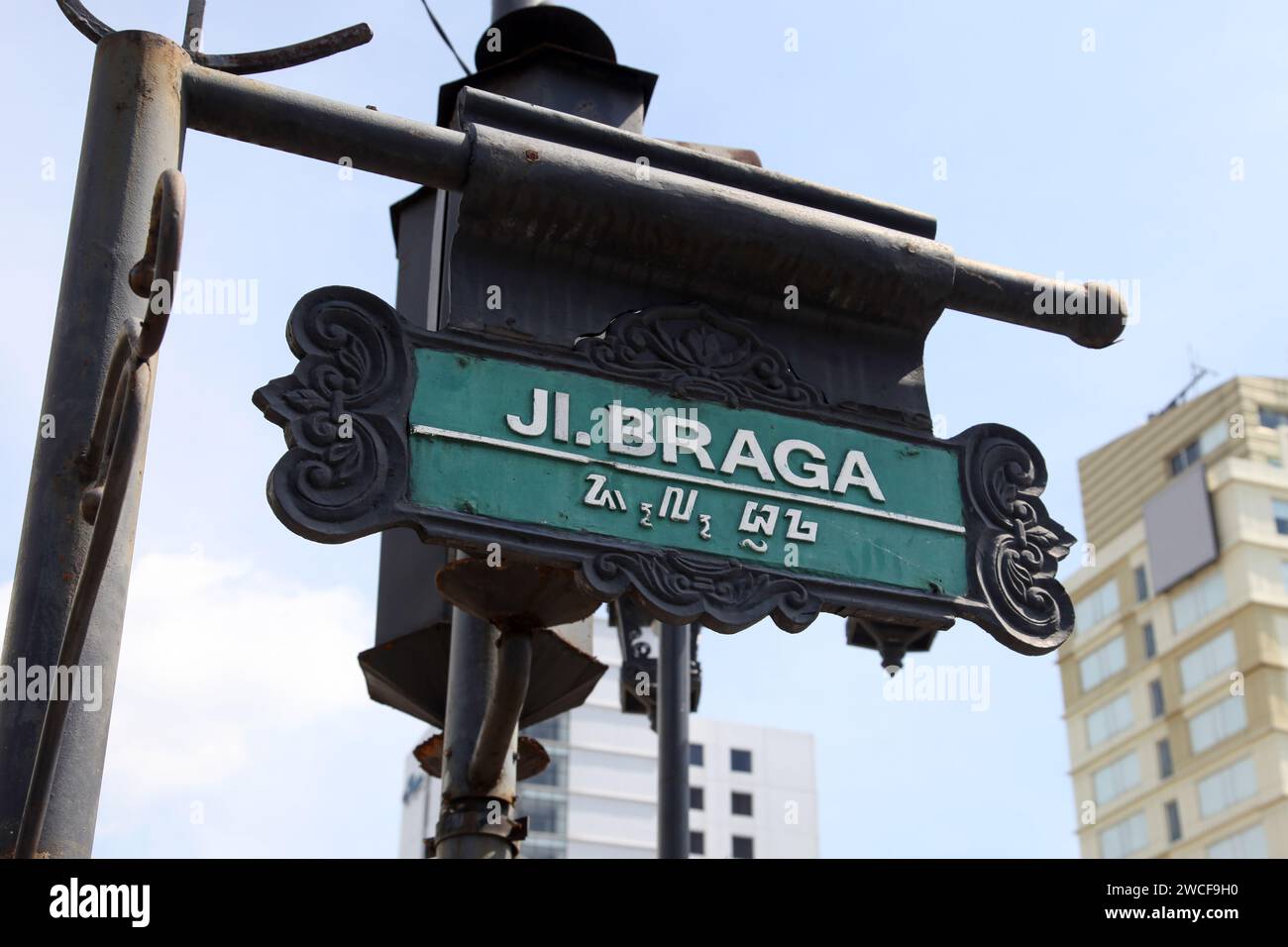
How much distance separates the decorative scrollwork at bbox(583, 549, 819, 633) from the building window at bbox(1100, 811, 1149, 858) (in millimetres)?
53644

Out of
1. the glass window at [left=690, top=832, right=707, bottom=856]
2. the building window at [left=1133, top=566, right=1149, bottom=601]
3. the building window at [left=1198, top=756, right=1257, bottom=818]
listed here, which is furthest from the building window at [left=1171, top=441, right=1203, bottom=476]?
the glass window at [left=690, top=832, right=707, bottom=856]

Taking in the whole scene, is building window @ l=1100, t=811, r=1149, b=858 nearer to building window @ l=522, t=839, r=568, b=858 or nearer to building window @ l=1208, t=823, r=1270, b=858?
building window @ l=1208, t=823, r=1270, b=858

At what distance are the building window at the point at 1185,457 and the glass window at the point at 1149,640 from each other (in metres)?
5.21

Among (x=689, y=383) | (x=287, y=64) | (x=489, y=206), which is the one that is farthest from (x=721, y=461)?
(x=287, y=64)

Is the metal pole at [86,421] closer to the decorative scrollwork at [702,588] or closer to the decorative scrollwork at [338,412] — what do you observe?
the decorative scrollwork at [338,412]

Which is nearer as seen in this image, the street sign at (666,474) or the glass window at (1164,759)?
the street sign at (666,474)

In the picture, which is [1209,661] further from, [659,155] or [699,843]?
[659,155]

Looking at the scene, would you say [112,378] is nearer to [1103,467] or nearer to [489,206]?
[489,206]

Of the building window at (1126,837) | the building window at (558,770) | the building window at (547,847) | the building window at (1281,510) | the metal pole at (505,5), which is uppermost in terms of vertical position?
the building window at (1281,510)

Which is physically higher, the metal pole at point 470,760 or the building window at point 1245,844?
the building window at point 1245,844

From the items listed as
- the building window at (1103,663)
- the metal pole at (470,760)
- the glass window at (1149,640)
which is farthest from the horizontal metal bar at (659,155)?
the building window at (1103,663)

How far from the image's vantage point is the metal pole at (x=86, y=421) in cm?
330

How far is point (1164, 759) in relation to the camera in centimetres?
5516

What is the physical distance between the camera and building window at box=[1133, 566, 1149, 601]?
2281 inches
